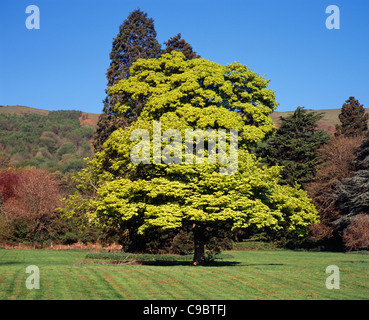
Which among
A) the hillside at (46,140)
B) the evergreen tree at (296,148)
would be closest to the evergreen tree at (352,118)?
the evergreen tree at (296,148)

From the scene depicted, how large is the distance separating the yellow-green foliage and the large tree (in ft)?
0.19

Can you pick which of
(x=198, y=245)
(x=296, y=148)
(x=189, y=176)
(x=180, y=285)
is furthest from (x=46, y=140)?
(x=180, y=285)

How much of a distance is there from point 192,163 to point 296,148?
109 ft

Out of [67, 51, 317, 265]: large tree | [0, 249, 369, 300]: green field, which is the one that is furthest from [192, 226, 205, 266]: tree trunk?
[0, 249, 369, 300]: green field

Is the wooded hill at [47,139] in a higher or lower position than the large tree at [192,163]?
higher

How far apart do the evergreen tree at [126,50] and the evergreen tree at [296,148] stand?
18522 millimetres

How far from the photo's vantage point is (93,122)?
654 feet

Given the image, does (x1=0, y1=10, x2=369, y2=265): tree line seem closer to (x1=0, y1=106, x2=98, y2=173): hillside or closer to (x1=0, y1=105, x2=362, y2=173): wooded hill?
(x1=0, y1=106, x2=98, y2=173): hillside

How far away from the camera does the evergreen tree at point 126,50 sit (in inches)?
1746

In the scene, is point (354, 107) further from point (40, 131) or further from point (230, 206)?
point (40, 131)

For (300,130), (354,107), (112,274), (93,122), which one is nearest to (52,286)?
(112,274)

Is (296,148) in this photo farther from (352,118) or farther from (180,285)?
(180,285)

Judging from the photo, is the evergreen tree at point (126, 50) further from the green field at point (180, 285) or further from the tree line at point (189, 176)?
the green field at point (180, 285)
